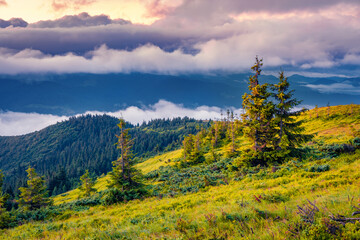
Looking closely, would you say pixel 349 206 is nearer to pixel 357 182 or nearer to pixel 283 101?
pixel 357 182

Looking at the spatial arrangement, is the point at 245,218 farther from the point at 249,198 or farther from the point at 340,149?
the point at 340,149

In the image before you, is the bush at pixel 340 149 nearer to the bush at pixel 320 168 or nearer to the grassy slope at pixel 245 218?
the grassy slope at pixel 245 218

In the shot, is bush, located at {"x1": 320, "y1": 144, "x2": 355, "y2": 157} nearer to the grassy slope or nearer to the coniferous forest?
the coniferous forest

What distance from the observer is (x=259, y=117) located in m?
22.9

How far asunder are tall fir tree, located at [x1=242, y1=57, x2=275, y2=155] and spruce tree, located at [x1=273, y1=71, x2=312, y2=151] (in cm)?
85

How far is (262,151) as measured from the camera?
2230 centimetres

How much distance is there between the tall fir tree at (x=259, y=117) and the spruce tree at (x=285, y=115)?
85 centimetres

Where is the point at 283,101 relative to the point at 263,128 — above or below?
above

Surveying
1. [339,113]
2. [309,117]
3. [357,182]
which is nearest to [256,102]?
[357,182]

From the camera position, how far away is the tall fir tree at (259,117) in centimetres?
2180

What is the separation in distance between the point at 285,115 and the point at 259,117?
291 cm

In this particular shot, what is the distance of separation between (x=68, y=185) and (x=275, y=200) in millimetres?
165701

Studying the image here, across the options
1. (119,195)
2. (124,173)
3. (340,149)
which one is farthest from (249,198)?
(124,173)

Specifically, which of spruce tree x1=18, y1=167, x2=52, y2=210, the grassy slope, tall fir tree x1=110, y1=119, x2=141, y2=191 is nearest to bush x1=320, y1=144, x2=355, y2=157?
the grassy slope
